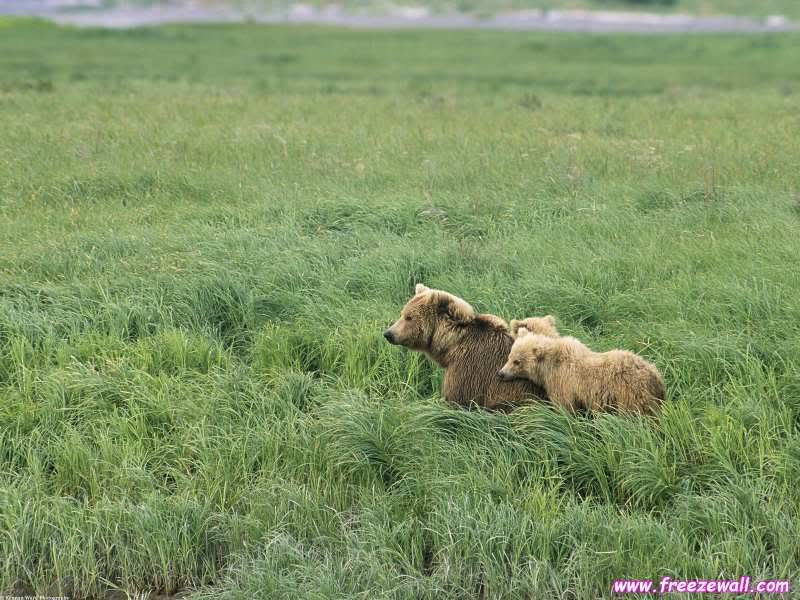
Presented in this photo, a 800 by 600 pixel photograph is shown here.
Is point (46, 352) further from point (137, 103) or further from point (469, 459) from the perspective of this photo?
point (137, 103)

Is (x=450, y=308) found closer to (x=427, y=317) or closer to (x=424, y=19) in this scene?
(x=427, y=317)

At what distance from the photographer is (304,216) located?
834 centimetres

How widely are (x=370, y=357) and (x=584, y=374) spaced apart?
64.6 inches

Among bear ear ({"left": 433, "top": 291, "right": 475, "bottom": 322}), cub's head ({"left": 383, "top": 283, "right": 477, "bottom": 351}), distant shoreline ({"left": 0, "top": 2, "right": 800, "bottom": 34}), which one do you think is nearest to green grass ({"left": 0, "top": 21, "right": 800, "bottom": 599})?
cub's head ({"left": 383, "top": 283, "right": 477, "bottom": 351})

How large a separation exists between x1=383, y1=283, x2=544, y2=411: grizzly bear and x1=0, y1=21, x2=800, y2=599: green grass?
0.21 meters

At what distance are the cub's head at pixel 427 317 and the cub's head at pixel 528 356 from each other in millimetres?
516

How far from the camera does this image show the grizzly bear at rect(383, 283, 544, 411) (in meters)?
5.24

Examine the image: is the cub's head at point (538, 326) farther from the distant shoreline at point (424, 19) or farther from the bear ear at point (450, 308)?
the distant shoreline at point (424, 19)

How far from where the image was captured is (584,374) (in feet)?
15.9

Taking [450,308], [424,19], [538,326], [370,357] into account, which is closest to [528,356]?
[538,326]

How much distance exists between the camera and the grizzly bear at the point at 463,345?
5242 mm

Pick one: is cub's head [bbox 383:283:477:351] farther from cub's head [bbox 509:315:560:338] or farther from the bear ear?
cub's head [bbox 509:315:560:338]

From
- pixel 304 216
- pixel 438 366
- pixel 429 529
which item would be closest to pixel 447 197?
pixel 304 216

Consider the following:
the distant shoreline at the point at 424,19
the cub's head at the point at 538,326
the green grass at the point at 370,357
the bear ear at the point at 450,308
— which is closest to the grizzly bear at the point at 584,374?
the green grass at the point at 370,357
